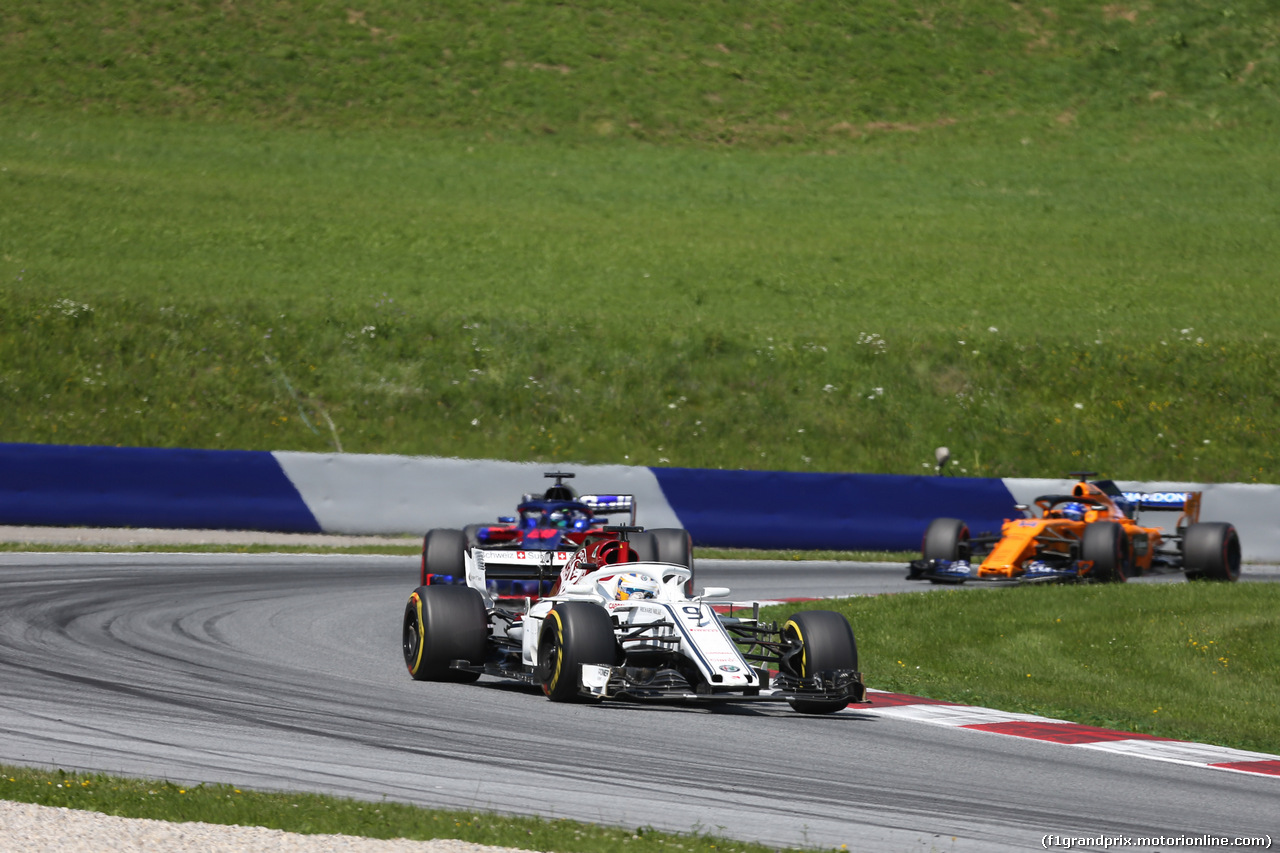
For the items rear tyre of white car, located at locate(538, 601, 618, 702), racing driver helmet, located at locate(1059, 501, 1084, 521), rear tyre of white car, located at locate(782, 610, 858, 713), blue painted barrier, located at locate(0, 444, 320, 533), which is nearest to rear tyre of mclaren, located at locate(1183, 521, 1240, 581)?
racing driver helmet, located at locate(1059, 501, 1084, 521)

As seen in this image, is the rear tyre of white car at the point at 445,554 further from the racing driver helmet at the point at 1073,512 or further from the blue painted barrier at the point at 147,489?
the racing driver helmet at the point at 1073,512

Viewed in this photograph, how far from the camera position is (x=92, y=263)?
3453cm

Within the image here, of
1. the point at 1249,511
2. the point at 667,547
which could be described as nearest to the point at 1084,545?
the point at 1249,511

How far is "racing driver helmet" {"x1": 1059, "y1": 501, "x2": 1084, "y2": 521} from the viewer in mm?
19936

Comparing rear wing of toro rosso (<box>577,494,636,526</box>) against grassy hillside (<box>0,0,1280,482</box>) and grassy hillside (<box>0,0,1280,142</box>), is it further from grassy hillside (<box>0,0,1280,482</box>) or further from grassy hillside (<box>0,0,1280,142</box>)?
grassy hillside (<box>0,0,1280,142</box>)

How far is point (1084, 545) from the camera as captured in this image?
63.2 ft

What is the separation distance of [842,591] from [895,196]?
29.7 meters

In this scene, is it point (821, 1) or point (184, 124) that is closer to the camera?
point (184, 124)

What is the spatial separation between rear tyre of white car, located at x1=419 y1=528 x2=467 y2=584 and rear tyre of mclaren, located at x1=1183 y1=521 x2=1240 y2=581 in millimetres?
10416

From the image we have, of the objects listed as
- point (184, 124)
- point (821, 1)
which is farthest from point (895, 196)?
point (184, 124)

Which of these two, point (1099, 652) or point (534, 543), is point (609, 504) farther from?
point (1099, 652)

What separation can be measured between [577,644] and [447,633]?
4.79ft

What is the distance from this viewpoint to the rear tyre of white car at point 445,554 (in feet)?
49.2

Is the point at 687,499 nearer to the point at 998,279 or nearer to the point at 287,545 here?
the point at 287,545
